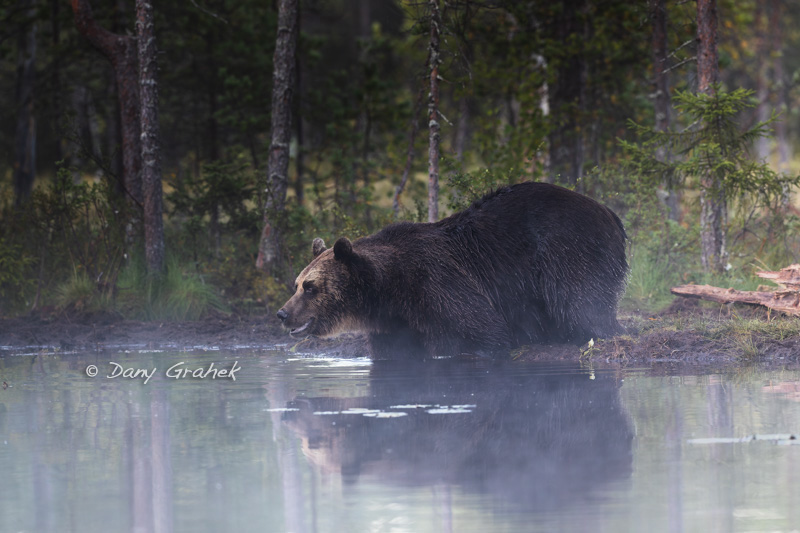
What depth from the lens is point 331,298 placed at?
9.86 metres

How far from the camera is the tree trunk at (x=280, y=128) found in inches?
565

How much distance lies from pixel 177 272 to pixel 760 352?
335 inches

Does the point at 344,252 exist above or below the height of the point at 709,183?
below

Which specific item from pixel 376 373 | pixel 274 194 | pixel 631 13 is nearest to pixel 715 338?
pixel 376 373

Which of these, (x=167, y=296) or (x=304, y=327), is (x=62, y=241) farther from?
(x=304, y=327)

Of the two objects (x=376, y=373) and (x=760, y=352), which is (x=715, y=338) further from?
(x=376, y=373)

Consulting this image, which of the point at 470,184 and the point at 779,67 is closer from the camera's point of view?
the point at 470,184

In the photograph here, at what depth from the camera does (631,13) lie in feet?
61.4

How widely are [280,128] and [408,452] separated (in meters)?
9.84

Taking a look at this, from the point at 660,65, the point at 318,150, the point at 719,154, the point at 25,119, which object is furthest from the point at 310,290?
the point at 25,119

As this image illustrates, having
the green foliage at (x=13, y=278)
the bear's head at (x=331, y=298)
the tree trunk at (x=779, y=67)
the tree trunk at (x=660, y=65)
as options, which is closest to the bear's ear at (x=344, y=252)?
the bear's head at (x=331, y=298)

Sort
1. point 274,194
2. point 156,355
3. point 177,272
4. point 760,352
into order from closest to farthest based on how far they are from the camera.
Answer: point 760,352 < point 156,355 < point 177,272 < point 274,194

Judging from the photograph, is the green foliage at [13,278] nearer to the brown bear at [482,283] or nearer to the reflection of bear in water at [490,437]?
the brown bear at [482,283]

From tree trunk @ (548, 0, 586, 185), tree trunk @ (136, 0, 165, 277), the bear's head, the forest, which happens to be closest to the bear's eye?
the bear's head
